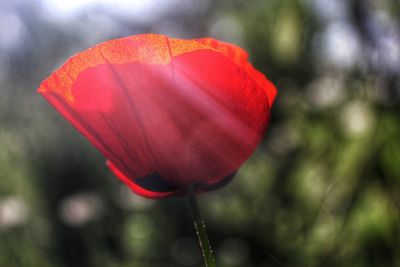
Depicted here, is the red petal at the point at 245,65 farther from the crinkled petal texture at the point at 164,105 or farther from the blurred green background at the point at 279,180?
the blurred green background at the point at 279,180

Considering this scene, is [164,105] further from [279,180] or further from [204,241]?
[279,180]

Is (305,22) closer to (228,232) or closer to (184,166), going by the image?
(228,232)

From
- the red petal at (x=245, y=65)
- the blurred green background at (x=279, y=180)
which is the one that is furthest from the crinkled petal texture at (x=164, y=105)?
the blurred green background at (x=279, y=180)

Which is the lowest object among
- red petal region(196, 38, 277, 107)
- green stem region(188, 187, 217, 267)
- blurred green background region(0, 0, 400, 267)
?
blurred green background region(0, 0, 400, 267)

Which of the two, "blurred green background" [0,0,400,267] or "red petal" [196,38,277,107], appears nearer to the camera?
"red petal" [196,38,277,107]

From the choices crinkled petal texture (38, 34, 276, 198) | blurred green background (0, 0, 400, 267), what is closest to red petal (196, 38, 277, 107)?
crinkled petal texture (38, 34, 276, 198)

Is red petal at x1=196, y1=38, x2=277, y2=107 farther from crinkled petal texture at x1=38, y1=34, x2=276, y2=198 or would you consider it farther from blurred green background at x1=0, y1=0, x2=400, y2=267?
blurred green background at x1=0, y1=0, x2=400, y2=267
